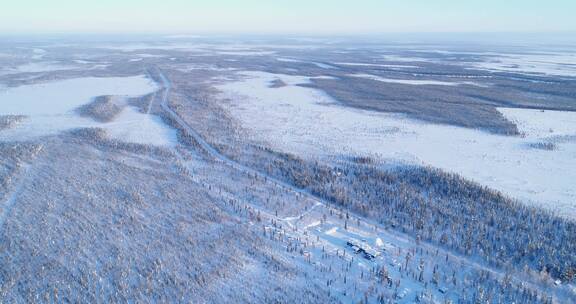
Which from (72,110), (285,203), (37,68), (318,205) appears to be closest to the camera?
(318,205)

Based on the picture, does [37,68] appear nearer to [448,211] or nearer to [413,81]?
[413,81]

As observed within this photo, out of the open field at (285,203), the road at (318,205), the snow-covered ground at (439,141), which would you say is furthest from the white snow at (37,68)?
the road at (318,205)

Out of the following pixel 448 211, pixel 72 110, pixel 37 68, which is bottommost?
pixel 448 211

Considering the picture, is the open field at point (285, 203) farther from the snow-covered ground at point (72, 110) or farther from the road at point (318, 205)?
the snow-covered ground at point (72, 110)

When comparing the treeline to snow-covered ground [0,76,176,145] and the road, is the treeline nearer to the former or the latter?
the road

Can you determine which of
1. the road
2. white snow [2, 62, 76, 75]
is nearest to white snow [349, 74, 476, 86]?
the road

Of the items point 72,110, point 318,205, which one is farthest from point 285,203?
point 72,110
